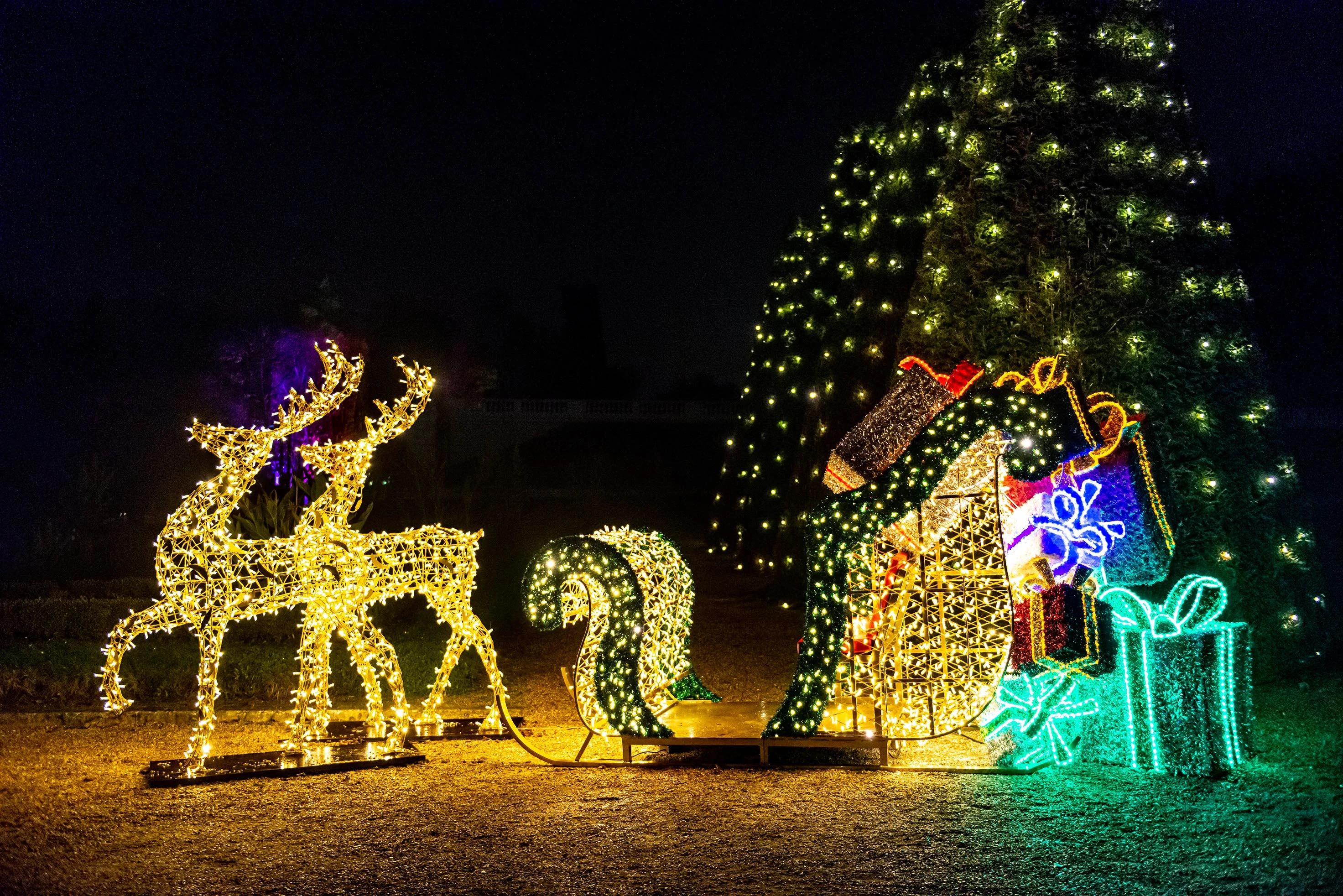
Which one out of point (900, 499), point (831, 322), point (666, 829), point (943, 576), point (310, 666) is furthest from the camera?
point (831, 322)

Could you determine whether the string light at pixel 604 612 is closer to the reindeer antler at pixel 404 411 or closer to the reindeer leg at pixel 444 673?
the reindeer leg at pixel 444 673

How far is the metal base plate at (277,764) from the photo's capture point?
643 cm

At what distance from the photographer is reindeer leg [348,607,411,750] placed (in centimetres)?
711

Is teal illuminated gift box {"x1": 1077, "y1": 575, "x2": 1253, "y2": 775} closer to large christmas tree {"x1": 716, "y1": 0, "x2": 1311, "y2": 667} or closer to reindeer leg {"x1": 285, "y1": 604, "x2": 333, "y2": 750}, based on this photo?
large christmas tree {"x1": 716, "y1": 0, "x2": 1311, "y2": 667}

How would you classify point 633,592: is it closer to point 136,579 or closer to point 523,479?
point 136,579

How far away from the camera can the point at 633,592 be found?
641 centimetres

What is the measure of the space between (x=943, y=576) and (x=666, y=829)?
2582mm

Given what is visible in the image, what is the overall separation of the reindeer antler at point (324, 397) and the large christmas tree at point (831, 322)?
7.14 metres

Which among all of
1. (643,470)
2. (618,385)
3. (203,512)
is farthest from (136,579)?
(618,385)

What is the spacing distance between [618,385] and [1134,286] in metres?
34.9

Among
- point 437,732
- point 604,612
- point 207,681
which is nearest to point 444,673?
point 437,732

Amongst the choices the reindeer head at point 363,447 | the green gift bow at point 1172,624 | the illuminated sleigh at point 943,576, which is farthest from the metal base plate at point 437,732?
the green gift bow at point 1172,624

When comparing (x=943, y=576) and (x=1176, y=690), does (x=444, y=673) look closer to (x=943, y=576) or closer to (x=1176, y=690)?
(x=943, y=576)

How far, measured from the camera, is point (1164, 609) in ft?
21.4
